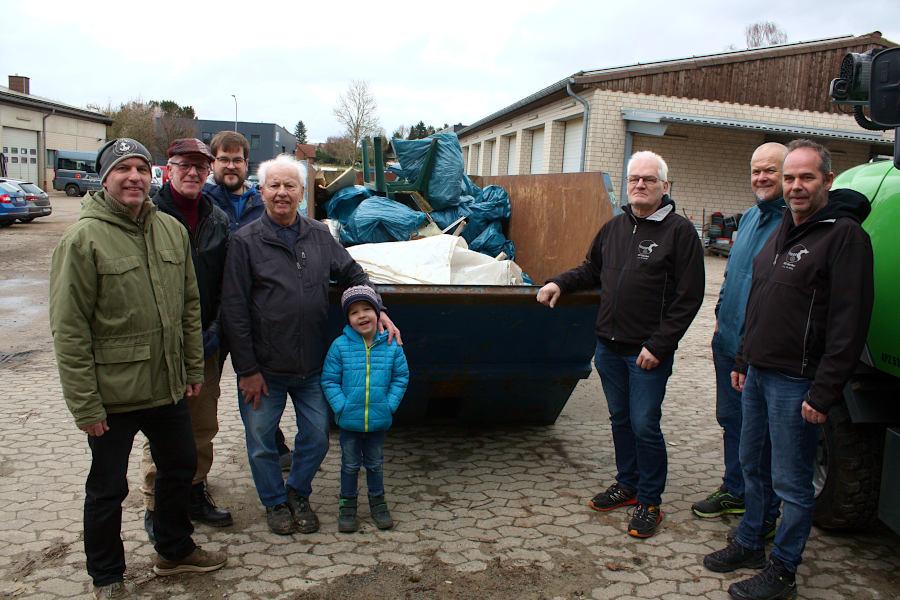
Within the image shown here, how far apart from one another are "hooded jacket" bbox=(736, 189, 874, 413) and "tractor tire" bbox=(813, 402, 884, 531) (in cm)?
73

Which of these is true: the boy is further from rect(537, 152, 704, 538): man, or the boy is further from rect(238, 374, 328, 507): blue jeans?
rect(537, 152, 704, 538): man

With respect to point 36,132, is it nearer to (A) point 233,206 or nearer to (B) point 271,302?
(A) point 233,206

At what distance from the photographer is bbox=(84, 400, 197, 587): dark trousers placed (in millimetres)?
2650

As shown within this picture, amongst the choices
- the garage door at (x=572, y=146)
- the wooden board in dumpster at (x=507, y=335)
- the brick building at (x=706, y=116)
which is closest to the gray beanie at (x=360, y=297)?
the wooden board in dumpster at (x=507, y=335)

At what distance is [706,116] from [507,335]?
14.6 m

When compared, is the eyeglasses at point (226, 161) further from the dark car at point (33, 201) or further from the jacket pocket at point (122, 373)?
the dark car at point (33, 201)

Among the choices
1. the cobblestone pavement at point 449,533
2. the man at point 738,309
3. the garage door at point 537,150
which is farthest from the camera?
the garage door at point 537,150

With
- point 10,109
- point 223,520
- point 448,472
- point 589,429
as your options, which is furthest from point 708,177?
point 10,109

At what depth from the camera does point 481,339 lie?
156 inches

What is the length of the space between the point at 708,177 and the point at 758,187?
15636 mm

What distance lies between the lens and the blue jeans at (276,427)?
10.9 ft

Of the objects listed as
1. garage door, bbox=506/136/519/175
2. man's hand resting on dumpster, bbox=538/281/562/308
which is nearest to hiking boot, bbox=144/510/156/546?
man's hand resting on dumpster, bbox=538/281/562/308

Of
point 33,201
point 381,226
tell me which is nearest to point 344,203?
point 381,226

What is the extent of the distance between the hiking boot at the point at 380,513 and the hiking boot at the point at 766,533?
1600mm
